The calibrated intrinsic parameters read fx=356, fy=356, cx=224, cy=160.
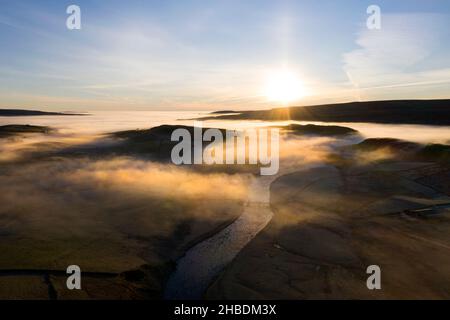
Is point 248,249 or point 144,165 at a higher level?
point 144,165

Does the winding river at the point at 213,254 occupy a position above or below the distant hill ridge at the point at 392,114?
below

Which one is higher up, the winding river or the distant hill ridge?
the distant hill ridge

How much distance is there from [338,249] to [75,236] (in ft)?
22.3

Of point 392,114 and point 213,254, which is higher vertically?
point 392,114

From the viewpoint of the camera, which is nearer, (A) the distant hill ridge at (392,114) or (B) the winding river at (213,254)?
(B) the winding river at (213,254)

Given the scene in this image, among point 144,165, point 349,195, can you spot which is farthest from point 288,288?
point 144,165

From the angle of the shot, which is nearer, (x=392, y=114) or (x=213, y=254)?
(x=213, y=254)

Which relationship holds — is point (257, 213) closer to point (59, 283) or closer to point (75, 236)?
point (75, 236)

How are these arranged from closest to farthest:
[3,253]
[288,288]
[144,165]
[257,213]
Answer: [288,288] < [3,253] < [257,213] < [144,165]

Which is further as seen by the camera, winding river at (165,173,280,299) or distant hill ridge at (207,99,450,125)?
distant hill ridge at (207,99,450,125)

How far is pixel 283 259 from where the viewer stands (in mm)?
8438
